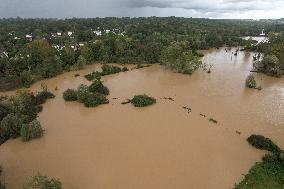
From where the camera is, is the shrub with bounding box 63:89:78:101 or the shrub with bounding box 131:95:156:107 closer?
the shrub with bounding box 131:95:156:107

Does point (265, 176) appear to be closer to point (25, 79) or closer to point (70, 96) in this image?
point (70, 96)

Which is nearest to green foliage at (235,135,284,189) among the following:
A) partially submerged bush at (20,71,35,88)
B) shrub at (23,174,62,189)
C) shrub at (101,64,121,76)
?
shrub at (23,174,62,189)

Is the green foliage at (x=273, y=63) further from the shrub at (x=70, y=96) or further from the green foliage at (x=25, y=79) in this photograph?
the green foliage at (x=25, y=79)

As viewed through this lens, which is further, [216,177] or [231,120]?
Result: [231,120]

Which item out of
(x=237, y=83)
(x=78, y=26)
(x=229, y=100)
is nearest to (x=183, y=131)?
(x=229, y=100)

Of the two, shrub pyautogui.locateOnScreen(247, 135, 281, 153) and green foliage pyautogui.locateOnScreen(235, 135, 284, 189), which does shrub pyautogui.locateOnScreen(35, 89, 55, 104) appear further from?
green foliage pyautogui.locateOnScreen(235, 135, 284, 189)

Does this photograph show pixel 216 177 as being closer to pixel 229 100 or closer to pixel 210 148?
pixel 210 148

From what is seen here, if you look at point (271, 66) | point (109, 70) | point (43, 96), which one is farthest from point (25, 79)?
point (271, 66)
